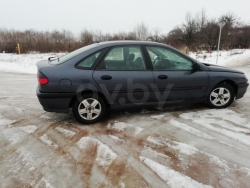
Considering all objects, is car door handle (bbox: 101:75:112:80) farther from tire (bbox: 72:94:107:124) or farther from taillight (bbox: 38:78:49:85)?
taillight (bbox: 38:78:49:85)

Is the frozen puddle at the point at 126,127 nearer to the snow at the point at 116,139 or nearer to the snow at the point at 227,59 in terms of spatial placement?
the snow at the point at 116,139

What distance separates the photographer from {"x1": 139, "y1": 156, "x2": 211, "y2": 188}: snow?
228cm

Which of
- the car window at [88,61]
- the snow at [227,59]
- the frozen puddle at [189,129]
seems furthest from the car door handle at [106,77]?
the snow at [227,59]

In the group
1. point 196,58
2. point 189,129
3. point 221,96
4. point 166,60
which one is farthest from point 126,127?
point 196,58

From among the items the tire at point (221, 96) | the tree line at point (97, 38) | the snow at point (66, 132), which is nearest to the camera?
the snow at point (66, 132)

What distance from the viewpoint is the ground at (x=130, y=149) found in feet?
7.86

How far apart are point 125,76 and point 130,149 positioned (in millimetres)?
1386

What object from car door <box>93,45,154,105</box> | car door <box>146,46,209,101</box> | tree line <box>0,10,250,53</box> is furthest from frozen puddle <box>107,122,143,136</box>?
tree line <box>0,10,250,53</box>

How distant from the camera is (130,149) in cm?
299

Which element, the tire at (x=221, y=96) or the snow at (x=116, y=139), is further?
the tire at (x=221, y=96)

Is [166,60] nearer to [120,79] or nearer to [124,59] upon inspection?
[124,59]

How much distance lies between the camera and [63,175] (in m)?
2.46

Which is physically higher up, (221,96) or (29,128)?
(221,96)

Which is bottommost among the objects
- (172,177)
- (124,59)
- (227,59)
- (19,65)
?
(172,177)
